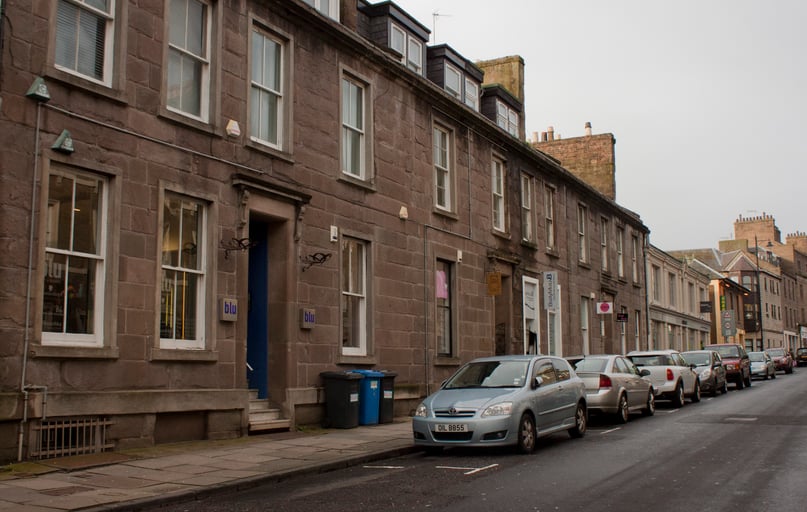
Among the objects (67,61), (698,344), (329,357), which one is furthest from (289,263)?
(698,344)

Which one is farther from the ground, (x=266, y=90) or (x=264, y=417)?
(x=266, y=90)

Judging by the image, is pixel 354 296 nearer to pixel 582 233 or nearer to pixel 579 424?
pixel 579 424

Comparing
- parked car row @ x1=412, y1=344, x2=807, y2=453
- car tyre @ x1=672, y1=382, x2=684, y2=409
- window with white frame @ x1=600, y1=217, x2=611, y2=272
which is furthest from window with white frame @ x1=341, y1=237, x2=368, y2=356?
window with white frame @ x1=600, y1=217, x2=611, y2=272

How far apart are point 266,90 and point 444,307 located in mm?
8449

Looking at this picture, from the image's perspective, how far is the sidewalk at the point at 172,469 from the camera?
8.60 m

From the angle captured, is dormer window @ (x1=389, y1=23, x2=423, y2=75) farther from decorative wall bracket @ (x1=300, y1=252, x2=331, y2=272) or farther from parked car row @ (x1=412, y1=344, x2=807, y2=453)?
parked car row @ (x1=412, y1=344, x2=807, y2=453)

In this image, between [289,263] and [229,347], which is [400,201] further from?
[229,347]

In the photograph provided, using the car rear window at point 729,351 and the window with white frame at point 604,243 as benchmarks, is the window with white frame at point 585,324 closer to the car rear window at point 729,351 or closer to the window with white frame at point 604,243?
the window with white frame at point 604,243

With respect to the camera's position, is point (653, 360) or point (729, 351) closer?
point (653, 360)

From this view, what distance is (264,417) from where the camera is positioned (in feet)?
49.1

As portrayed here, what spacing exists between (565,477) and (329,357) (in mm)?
7342

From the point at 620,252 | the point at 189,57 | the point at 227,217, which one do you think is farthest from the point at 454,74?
the point at 620,252

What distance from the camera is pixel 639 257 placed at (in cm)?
4091

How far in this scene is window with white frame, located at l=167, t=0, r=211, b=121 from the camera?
539 inches
